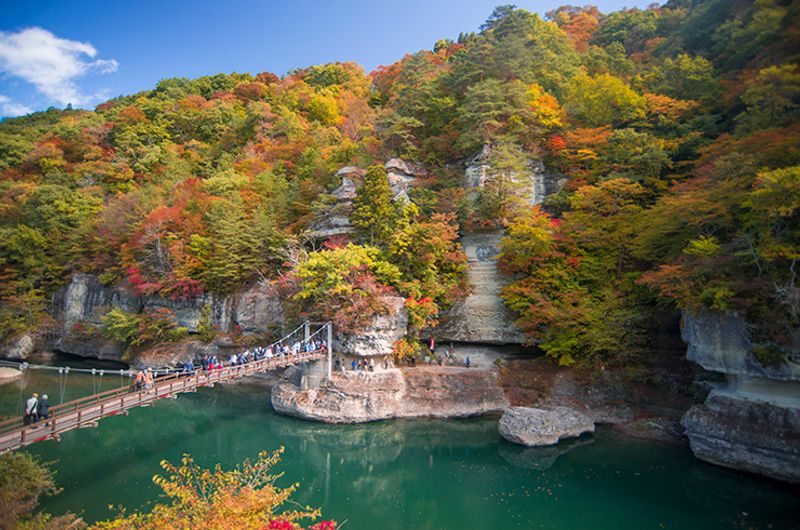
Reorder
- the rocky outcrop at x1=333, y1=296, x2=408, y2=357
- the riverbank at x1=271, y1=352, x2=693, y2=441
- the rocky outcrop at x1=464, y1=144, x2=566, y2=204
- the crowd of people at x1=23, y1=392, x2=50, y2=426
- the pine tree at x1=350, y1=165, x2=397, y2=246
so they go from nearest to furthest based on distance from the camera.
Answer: the crowd of people at x1=23, y1=392, x2=50, y2=426
the riverbank at x1=271, y1=352, x2=693, y2=441
the rocky outcrop at x1=333, y1=296, x2=408, y2=357
the pine tree at x1=350, y1=165, x2=397, y2=246
the rocky outcrop at x1=464, y1=144, x2=566, y2=204

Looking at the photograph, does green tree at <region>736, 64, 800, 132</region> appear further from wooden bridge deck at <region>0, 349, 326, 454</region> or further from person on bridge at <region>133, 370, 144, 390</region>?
person on bridge at <region>133, 370, 144, 390</region>

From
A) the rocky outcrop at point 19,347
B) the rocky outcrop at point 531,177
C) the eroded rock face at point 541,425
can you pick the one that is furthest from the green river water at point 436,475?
the rocky outcrop at point 19,347

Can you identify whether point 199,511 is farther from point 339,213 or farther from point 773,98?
point 773,98

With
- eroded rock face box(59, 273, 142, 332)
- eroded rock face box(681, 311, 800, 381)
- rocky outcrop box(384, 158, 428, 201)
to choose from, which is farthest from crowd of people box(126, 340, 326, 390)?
eroded rock face box(681, 311, 800, 381)

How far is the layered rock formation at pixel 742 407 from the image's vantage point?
1126 cm

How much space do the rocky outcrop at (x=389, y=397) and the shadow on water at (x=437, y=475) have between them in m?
0.49

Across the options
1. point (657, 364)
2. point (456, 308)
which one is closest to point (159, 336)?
point (456, 308)

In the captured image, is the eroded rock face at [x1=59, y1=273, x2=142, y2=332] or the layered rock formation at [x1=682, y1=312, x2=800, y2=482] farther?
the eroded rock face at [x1=59, y1=273, x2=142, y2=332]

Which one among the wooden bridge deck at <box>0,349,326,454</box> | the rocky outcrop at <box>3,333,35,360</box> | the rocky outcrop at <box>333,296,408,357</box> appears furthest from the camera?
the rocky outcrop at <box>3,333,35,360</box>

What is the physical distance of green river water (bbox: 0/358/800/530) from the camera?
10.6 meters

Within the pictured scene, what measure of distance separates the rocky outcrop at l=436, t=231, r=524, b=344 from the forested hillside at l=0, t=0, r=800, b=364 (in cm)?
67

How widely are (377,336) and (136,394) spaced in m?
9.15

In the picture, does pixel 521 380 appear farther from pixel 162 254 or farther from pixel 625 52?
pixel 625 52

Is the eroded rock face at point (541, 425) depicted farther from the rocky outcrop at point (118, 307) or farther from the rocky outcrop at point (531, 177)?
the rocky outcrop at point (118, 307)
